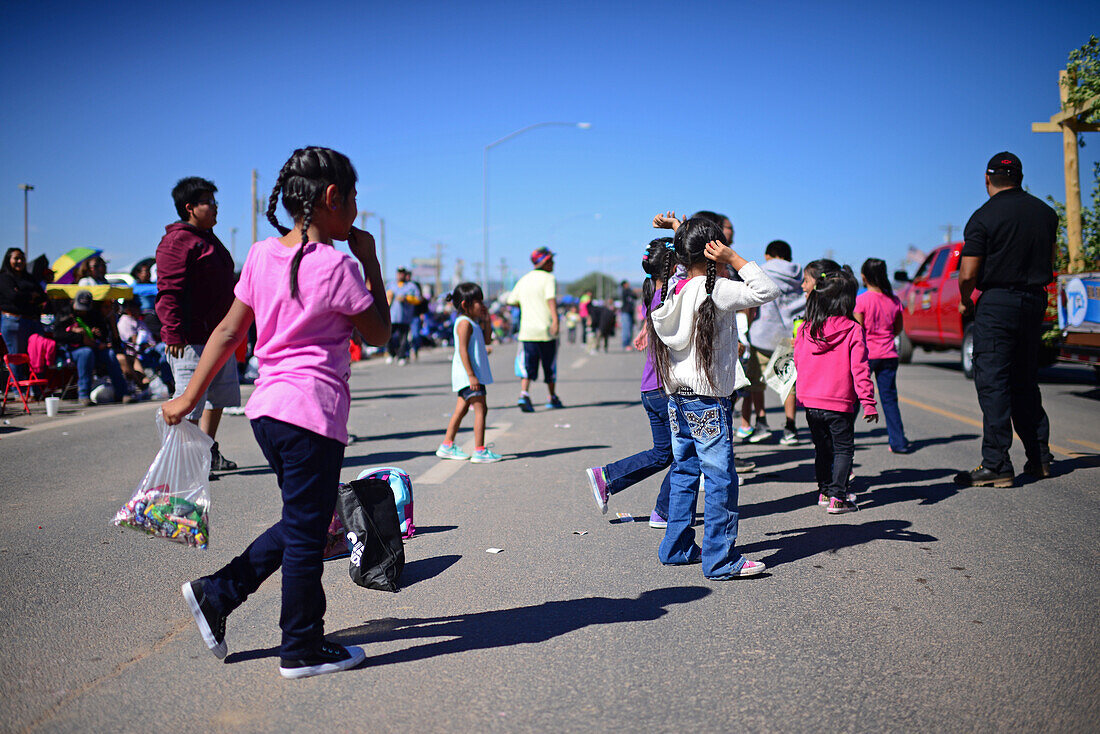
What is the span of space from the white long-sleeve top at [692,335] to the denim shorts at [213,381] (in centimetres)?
363

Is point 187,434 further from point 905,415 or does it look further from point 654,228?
point 905,415

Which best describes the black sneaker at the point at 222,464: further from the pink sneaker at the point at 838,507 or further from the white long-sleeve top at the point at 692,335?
the pink sneaker at the point at 838,507

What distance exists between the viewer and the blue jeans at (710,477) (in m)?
4.11

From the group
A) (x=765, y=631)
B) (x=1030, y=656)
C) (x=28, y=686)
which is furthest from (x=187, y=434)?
(x=1030, y=656)

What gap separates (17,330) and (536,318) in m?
6.60

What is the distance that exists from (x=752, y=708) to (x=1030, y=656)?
1.20m

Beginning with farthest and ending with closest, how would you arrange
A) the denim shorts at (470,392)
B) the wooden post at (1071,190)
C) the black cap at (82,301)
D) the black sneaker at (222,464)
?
the wooden post at (1071,190) < the black cap at (82,301) < the denim shorts at (470,392) < the black sneaker at (222,464)

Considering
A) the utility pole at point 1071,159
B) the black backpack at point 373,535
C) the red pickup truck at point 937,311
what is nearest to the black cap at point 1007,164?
the black backpack at point 373,535

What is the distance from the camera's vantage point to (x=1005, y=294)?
6219 millimetres

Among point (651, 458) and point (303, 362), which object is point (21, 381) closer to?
point (651, 458)

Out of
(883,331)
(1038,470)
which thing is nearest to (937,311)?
(883,331)

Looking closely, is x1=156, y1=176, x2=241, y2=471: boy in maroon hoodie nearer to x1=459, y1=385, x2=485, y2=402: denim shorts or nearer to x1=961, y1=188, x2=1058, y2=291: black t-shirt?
x1=459, y1=385, x2=485, y2=402: denim shorts

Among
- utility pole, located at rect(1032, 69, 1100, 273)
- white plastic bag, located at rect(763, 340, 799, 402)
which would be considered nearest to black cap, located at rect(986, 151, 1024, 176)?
white plastic bag, located at rect(763, 340, 799, 402)

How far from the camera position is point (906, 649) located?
330 cm
